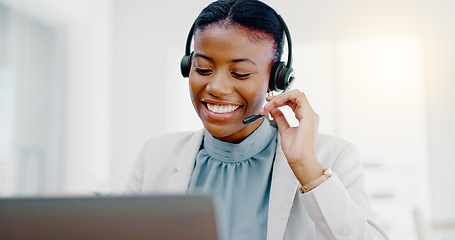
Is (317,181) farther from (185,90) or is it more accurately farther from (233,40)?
(185,90)

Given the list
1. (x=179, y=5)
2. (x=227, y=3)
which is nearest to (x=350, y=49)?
(x=179, y=5)

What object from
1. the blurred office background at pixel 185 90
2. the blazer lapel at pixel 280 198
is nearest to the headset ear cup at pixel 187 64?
the blazer lapel at pixel 280 198

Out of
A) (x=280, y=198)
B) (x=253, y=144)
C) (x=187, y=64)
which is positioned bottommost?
(x=280, y=198)

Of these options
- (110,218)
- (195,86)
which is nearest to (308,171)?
(195,86)

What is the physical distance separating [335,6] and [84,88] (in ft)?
7.84

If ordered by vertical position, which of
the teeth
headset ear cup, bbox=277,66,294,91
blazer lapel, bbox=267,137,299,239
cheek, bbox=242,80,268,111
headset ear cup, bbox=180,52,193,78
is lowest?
blazer lapel, bbox=267,137,299,239

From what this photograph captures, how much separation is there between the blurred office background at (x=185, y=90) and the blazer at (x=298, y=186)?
2274 mm

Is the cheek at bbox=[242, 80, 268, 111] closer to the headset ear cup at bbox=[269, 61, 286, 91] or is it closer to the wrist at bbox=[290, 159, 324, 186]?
the headset ear cup at bbox=[269, 61, 286, 91]

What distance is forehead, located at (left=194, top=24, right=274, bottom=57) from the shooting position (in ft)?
3.31

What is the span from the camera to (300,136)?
95cm

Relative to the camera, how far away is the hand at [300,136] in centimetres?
92

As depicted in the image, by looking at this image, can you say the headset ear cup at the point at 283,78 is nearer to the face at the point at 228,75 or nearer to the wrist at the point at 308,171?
the face at the point at 228,75

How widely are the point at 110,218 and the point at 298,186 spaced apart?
708 mm

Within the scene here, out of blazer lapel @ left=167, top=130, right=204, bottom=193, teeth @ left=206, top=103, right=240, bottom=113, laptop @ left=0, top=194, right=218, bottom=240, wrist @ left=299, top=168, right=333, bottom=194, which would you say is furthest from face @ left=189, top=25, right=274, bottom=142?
laptop @ left=0, top=194, right=218, bottom=240
